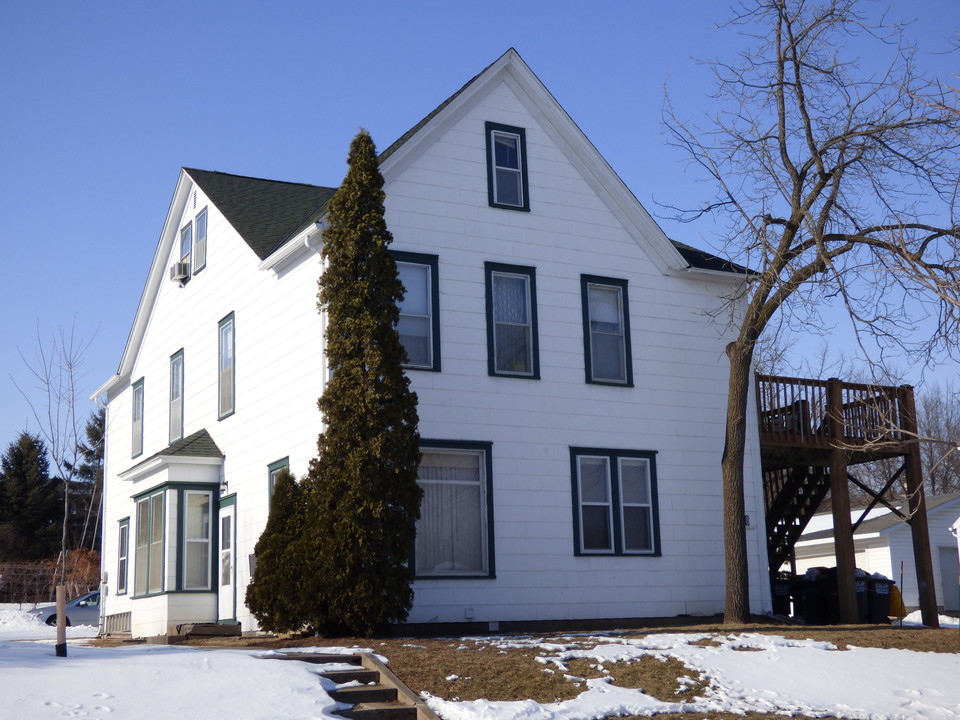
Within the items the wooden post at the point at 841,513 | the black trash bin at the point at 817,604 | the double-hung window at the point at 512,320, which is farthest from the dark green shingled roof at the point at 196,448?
the wooden post at the point at 841,513

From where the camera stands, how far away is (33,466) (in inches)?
2066

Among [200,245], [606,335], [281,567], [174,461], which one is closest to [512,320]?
[606,335]

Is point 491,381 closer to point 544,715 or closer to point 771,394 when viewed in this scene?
point 771,394

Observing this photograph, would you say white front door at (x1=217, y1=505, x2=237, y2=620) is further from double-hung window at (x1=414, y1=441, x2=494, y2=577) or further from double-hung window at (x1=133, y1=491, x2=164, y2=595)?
double-hung window at (x1=414, y1=441, x2=494, y2=577)

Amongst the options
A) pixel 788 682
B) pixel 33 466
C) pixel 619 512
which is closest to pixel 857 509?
pixel 619 512

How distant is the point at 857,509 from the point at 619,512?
78.8 feet

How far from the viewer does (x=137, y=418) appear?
80.4ft

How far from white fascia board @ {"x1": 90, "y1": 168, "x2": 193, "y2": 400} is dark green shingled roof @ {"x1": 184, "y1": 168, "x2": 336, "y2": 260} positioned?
0.72m

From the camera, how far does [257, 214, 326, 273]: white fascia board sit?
51.5 feet

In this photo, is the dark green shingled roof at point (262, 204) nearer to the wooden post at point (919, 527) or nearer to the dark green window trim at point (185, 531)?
the dark green window trim at point (185, 531)

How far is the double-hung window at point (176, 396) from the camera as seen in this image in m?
21.7

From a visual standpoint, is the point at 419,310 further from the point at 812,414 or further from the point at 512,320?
the point at 812,414

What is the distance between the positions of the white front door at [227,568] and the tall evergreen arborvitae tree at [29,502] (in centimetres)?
3506

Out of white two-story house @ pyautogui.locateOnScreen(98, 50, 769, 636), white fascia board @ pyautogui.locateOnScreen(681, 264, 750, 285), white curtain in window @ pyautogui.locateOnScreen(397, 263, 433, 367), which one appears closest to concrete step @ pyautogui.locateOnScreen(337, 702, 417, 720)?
white two-story house @ pyautogui.locateOnScreen(98, 50, 769, 636)
